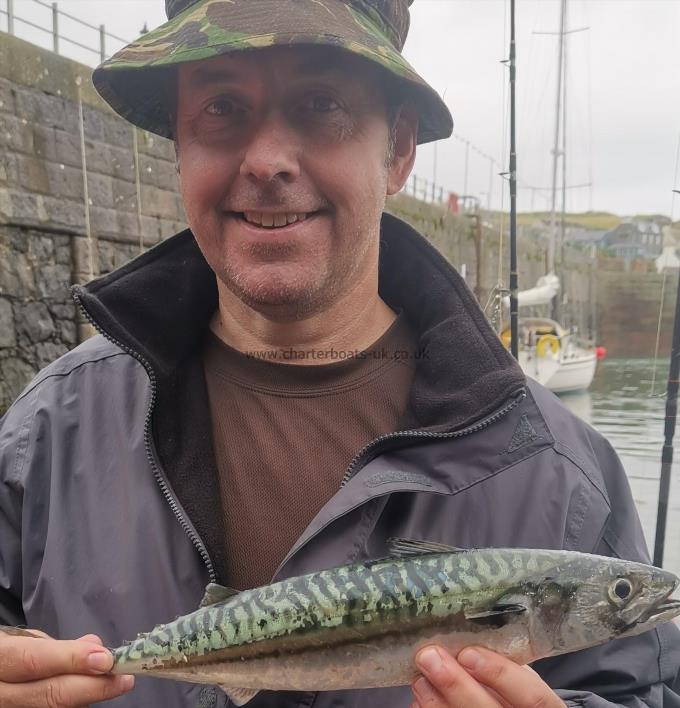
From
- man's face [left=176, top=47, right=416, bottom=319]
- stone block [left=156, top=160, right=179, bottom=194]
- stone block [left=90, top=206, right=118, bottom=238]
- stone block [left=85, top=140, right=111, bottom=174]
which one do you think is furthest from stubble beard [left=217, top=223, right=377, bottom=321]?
stone block [left=156, top=160, right=179, bottom=194]

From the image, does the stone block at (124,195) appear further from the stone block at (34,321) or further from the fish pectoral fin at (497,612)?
the fish pectoral fin at (497,612)

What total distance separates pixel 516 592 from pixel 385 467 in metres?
0.49

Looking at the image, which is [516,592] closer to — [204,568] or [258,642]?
[258,642]

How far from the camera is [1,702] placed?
1759mm

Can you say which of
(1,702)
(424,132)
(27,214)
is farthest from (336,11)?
(27,214)

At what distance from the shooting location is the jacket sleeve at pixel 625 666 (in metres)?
2.04

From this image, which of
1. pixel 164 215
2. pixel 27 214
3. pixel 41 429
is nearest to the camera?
pixel 41 429

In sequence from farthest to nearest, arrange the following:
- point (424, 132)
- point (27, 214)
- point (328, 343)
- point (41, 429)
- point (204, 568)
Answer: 1. point (27, 214)
2. point (424, 132)
3. point (328, 343)
4. point (41, 429)
5. point (204, 568)

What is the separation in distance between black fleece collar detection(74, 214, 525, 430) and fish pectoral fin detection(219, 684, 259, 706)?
89cm

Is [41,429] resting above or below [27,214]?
below

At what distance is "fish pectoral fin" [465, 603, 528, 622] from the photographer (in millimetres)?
1730

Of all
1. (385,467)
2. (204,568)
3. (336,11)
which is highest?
(336,11)

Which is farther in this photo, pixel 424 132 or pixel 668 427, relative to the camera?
pixel 668 427

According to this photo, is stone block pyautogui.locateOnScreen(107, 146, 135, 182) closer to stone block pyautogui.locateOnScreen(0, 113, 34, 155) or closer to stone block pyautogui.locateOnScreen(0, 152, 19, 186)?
stone block pyautogui.locateOnScreen(0, 113, 34, 155)
